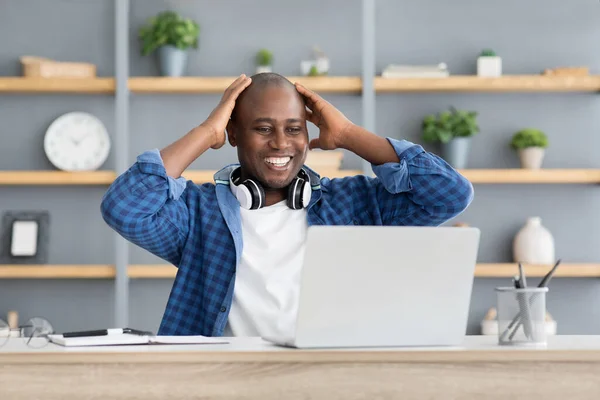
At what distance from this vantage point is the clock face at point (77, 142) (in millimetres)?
4172

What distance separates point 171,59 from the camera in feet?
13.6

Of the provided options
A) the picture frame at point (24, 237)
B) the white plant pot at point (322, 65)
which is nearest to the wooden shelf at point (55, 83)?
the picture frame at point (24, 237)

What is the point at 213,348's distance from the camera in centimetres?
135

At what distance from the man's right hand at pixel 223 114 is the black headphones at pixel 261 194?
0.13 m

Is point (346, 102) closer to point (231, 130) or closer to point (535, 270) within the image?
point (535, 270)

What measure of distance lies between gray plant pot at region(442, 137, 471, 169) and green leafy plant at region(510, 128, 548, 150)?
27cm

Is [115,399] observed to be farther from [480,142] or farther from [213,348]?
[480,142]

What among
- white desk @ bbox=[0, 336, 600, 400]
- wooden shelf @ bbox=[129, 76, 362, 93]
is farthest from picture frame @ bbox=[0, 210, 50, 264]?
white desk @ bbox=[0, 336, 600, 400]

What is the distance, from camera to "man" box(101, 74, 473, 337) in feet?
6.73

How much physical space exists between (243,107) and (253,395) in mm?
1068

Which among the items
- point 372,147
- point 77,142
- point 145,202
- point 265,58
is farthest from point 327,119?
point 77,142

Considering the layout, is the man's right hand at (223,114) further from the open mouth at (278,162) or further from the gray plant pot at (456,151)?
the gray plant pot at (456,151)

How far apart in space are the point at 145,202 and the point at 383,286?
2.71 ft

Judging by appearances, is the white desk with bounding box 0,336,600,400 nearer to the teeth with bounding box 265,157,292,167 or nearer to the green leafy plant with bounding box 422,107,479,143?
the teeth with bounding box 265,157,292,167
